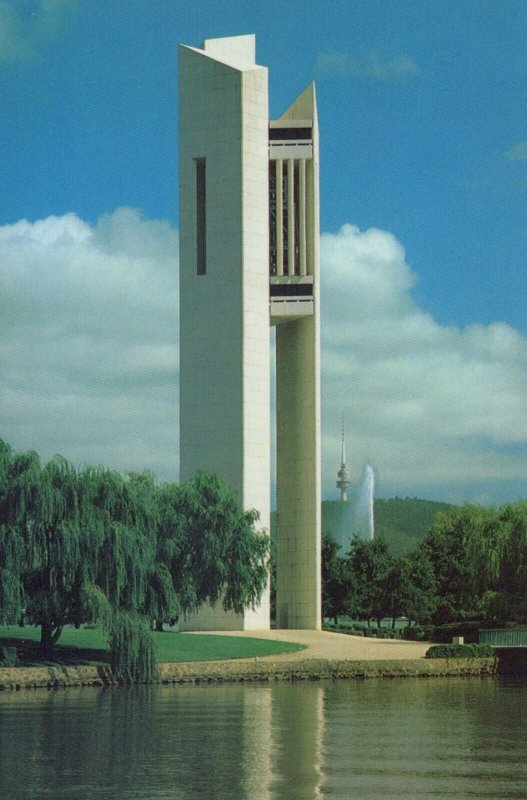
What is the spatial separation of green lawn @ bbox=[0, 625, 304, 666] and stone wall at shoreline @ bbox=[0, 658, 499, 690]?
1264 mm

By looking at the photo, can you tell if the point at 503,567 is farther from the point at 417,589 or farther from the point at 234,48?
the point at 234,48

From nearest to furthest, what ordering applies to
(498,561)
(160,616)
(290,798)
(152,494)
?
(290,798)
(160,616)
(152,494)
(498,561)

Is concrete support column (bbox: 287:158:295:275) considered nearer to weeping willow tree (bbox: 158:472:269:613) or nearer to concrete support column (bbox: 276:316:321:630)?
concrete support column (bbox: 276:316:321:630)

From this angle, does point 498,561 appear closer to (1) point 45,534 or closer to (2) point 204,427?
(2) point 204,427

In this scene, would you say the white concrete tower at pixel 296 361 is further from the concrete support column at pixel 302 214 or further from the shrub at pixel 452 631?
the shrub at pixel 452 631

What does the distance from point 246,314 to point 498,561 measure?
17850 mm

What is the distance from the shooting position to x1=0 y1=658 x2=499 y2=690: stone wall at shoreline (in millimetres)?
40062

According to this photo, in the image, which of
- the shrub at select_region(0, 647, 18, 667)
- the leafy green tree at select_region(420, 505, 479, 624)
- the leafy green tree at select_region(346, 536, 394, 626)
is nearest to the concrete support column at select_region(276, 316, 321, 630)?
the leafy green tree at select_region(346, 536, 394, 626)

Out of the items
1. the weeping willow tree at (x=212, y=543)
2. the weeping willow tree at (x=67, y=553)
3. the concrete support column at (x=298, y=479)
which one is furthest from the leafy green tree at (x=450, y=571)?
the weeping willow tree at (x=67, y=553)

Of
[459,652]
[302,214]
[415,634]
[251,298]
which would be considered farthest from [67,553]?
[302,214]

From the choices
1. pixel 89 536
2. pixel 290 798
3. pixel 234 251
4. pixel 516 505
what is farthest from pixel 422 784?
pixel 234 251

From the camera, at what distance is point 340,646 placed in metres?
57.2

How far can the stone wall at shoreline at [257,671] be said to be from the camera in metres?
40.1

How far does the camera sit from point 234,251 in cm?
6988
